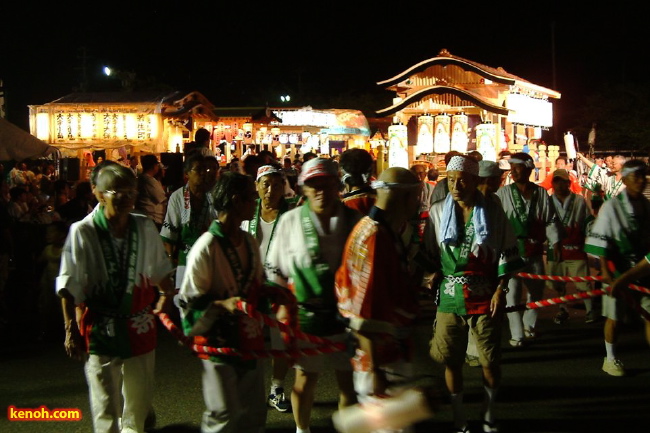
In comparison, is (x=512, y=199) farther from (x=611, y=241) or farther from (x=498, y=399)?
(x=498, y=399)

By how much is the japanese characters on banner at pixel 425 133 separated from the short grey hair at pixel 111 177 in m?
14.6

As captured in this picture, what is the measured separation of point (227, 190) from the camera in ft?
13.5

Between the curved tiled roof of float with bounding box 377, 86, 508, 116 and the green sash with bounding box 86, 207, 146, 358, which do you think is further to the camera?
the curved tiled roof of float with bounding box 377, 86, 508, 116

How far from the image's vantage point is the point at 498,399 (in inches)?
247

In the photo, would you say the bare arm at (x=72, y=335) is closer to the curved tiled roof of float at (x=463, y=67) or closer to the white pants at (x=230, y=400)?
the white pants at (x=230, y=400)

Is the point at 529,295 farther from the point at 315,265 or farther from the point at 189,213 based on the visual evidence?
the point at 315,265

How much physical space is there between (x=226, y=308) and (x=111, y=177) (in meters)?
1.19

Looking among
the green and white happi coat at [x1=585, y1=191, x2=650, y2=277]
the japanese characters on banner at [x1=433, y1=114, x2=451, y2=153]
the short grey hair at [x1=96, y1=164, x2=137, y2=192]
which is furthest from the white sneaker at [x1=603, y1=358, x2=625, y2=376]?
the japanese characters on banner at [x1=433, y1=114, x2=451, y2=153]

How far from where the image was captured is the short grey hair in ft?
14.6

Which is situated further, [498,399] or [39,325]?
[39,325]

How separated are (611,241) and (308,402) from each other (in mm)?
3374

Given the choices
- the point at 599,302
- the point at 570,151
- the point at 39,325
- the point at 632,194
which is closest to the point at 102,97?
the point at 570,151

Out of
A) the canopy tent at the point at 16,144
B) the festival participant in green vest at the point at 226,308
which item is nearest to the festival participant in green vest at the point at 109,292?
the festival participant in green vest at the point at 226,308

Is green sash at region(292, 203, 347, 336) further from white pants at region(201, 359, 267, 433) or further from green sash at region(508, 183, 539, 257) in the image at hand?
green sash at region(508, 183, 539, 257)
